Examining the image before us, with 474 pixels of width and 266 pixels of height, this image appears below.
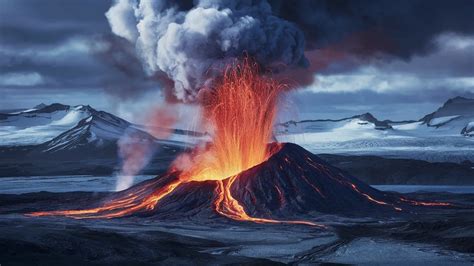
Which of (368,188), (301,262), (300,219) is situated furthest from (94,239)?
(368,188)

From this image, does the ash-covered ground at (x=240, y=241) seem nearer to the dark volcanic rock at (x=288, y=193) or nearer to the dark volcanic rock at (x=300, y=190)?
the dark volcanic rock at (x=288, y=193)

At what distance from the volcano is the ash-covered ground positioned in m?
2.56

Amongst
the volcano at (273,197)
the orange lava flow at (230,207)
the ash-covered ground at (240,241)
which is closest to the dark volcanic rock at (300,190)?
the volcano at (273,197)

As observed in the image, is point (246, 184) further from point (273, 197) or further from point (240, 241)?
point (240, 241)

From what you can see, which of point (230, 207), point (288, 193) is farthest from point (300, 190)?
point (230, 207)

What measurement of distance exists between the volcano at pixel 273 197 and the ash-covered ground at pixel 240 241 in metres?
2.56

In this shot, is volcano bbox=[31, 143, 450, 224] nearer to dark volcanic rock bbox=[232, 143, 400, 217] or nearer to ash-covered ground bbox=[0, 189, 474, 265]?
dark volcanic rock bbox=[232, 143, 400, 217]

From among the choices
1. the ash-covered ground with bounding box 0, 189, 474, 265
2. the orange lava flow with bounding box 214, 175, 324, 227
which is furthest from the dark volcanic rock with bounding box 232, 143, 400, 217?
the ash-covered ground with bounding box 0, 189, 474, 265

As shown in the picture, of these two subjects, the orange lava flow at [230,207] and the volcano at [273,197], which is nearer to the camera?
the orange lava flow at [230,207]

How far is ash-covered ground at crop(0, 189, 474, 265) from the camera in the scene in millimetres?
43625

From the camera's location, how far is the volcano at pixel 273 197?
6988 cm

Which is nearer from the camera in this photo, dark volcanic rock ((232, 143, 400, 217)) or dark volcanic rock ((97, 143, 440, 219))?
dark volcanic rock ((97, 143, 440, 219))

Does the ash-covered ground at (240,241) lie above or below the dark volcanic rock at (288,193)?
below

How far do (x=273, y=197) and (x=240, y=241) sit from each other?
62.8ft
